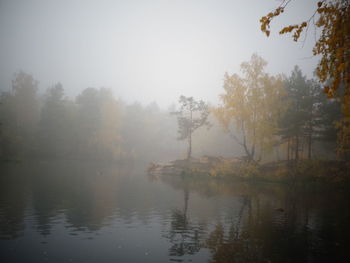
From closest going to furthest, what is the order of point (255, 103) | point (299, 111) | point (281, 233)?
point (281, 233) → point (299, 111) → point (255, 103)

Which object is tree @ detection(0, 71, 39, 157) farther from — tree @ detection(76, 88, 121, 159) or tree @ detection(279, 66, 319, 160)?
tree @ detection(279, 66, 319, 160)

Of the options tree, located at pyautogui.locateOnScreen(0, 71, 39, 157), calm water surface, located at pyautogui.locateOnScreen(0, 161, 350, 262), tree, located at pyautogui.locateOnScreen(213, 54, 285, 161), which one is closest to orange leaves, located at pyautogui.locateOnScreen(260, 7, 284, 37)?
calm water surface, located at pyautogui.locateOnScreen(0, 161, 350, 262)

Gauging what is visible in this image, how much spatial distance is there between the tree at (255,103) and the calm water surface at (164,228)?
12749 mm

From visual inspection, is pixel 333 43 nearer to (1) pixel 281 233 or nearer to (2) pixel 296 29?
(2) pixel 296 29

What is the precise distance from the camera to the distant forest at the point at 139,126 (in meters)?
31.9

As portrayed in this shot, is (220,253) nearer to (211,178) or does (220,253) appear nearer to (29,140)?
(211,178)

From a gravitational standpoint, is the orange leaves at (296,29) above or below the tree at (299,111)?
below

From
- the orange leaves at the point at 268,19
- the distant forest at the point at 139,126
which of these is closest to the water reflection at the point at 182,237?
the orange leaves at the point at 268,19

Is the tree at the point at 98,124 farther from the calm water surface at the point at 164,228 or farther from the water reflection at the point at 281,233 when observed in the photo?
the water reflection at the point at 281,233

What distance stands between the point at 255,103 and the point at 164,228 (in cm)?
2575

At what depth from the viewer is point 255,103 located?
32.3 meters

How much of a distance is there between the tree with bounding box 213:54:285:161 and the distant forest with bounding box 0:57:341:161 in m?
0.15

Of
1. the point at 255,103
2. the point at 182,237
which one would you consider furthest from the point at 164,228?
the point at 255,103

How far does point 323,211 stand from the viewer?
53.9ft
